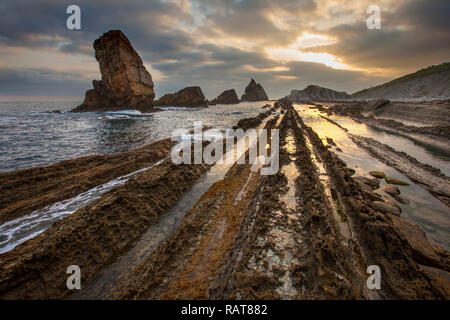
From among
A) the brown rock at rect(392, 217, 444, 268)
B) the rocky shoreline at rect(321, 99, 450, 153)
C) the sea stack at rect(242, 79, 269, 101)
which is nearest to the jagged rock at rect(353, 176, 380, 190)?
the brown rock at rect(392, 217, 444, 268)

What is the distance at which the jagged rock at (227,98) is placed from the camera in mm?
133500

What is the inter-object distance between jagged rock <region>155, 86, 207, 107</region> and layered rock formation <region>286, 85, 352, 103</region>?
284 ft

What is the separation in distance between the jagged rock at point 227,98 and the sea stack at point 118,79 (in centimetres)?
8228

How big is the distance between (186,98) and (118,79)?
134 ft

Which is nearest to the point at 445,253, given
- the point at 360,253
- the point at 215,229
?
the point at 360,253

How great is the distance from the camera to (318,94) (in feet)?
515

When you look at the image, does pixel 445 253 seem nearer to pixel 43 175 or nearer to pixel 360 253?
pixel 360 253

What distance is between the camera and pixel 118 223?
4758mm

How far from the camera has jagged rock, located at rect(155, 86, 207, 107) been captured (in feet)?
288

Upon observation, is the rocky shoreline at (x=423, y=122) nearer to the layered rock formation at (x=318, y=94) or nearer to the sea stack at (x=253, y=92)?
the layered rock formation at (x=318, y=94)

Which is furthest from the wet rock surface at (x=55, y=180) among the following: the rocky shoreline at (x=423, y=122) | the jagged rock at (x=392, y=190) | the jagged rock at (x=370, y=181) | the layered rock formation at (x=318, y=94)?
the layered rock formation at (x=318, y=94)

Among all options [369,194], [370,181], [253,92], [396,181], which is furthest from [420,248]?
[253,92]
